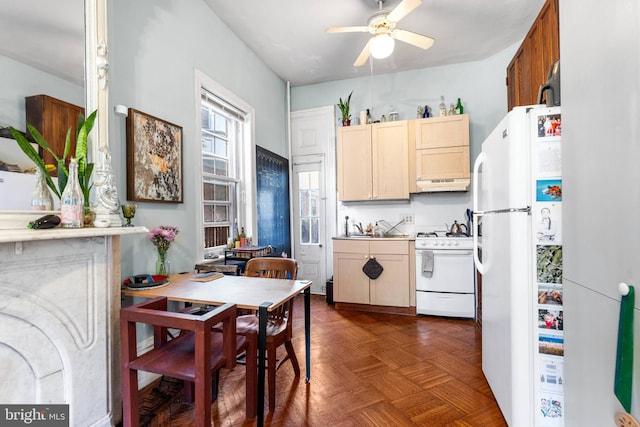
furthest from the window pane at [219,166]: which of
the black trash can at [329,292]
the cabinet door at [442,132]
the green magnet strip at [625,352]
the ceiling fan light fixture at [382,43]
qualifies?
the green magnet strip at [625,352]

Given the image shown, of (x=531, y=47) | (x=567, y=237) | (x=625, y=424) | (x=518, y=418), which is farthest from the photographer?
(x=531, y=47)

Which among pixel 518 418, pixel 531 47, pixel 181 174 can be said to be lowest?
pixel 518 418

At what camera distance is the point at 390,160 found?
158 inches

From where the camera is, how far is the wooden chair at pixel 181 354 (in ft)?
4.15

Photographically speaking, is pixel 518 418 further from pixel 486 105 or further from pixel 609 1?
pixel 486 105

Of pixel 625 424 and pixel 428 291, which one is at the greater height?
pixel 625 424

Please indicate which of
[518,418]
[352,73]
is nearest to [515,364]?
[518,418]

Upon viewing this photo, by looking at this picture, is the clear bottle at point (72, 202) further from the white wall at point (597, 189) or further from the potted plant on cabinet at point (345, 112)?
the potted plant on cabinet at point (345, 112)

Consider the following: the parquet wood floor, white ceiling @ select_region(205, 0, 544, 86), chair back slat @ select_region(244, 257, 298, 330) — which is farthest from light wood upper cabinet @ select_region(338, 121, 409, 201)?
chair back slat @ select_region(244, 257, 298, 330)

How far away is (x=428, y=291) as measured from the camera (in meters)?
3.58

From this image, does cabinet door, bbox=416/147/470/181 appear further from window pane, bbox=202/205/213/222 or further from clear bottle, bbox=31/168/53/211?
clear bottle, bbox=31/168/53/211

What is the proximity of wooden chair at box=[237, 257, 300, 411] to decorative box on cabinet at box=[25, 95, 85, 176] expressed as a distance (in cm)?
139

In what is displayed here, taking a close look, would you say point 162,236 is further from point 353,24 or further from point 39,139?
point 353,24

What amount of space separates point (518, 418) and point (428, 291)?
6.80 feet
